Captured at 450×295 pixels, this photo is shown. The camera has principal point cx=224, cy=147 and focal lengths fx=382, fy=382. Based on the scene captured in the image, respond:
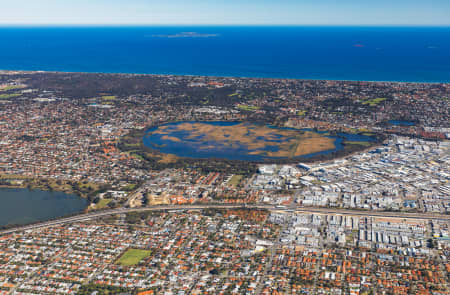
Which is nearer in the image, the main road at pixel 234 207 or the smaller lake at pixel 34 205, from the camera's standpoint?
the main road at pixel 234 207

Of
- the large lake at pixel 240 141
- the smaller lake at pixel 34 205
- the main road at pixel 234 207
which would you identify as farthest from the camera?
the large lake at pixel 240 141

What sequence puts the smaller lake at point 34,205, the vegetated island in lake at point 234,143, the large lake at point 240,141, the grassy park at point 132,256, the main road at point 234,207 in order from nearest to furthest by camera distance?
the grassy park at point 132,256 < the main road at point 234,207 < the smaller lake at point 34,205 < the vegetated island in lake at point 234,143 < the large lake at point 240,141

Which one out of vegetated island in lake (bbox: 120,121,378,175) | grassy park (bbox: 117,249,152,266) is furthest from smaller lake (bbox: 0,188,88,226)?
vegetated island in lake (bbox: 120,121,378,175)

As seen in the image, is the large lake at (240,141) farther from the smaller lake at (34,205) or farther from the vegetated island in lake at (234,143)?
the smaller lake at (34,205)

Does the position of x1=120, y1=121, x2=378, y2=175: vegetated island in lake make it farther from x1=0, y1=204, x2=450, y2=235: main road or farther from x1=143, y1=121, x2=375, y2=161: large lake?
x1=0, y1=204, x2=450, y2=235: main road

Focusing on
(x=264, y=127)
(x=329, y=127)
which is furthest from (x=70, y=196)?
(x=329, y=127)

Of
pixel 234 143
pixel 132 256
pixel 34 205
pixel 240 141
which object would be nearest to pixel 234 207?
pixel 132 256

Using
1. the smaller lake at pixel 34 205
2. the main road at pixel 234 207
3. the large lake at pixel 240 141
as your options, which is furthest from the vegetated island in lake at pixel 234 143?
the smaller lake at pixel 34 205

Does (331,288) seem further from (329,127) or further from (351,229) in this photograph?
(329,127)
